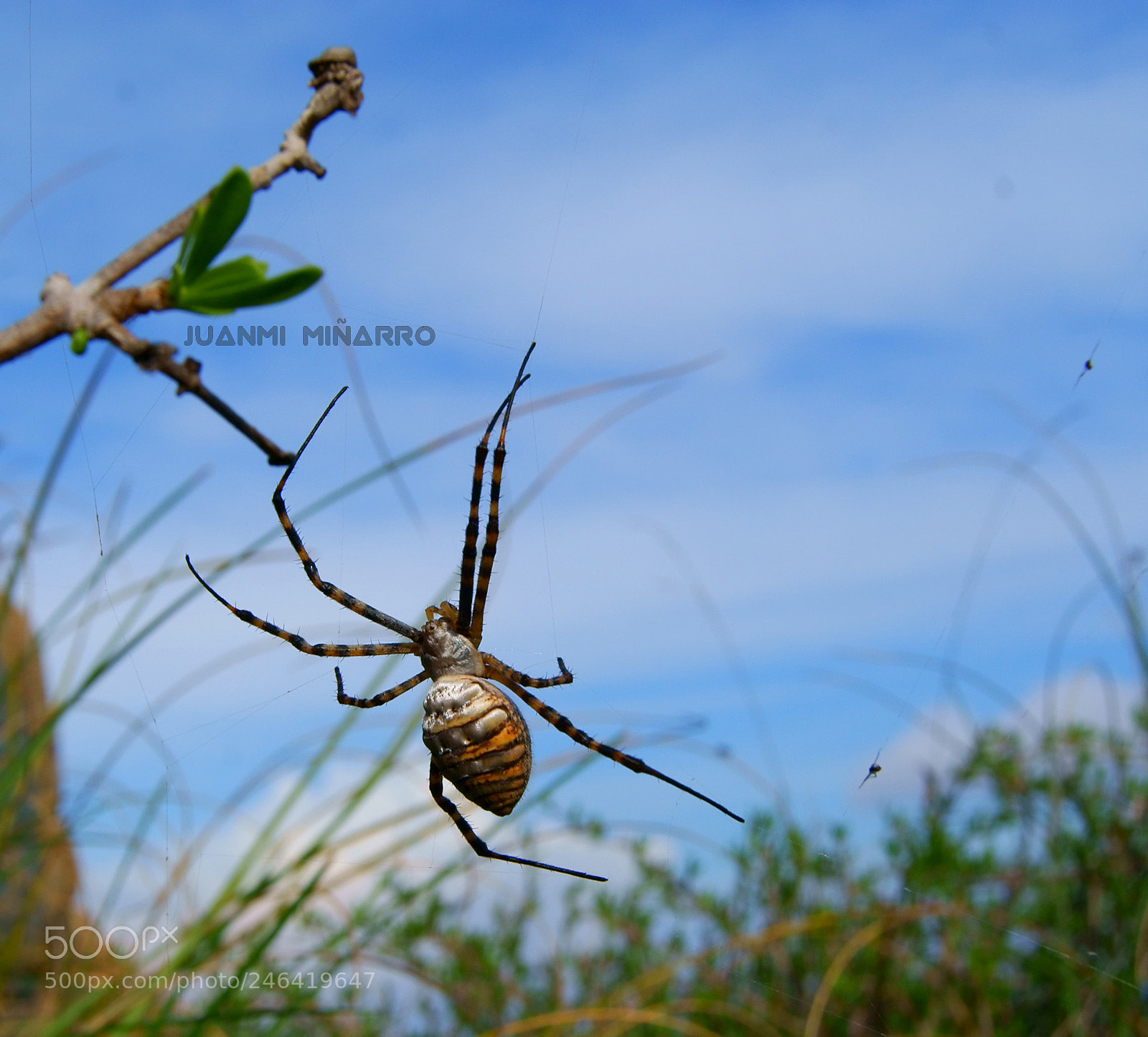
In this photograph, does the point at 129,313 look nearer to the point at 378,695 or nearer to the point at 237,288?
the point at 237,288

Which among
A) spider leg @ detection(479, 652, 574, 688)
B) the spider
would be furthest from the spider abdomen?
spider leg @ detection(479, 652, 574, 688)

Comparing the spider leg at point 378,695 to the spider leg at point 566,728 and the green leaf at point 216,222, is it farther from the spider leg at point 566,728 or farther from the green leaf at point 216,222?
the green leaf at point 216,222

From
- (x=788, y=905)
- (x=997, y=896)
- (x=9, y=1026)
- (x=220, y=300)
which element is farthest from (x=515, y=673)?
(x=997, y=896)

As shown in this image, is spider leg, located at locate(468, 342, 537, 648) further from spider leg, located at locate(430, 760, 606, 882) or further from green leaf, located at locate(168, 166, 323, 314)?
green leaf, located at locate(168, 166, 323, 314)

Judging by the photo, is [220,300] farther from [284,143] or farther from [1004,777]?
[1004,777]

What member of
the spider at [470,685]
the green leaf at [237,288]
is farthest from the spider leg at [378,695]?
the green leaf at [237,288]

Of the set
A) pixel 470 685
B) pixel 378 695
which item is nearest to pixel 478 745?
pixel 470 685
